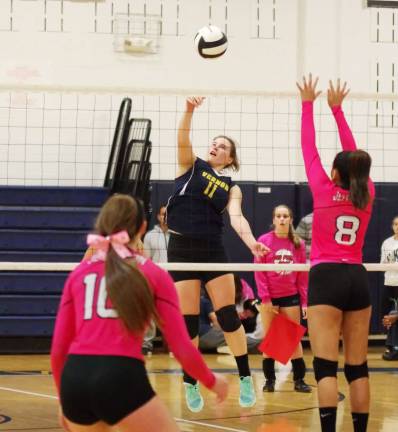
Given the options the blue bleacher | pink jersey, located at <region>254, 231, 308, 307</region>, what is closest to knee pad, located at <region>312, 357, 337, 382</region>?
pink jersey, located at <region>254, 231, 308, 307</region>

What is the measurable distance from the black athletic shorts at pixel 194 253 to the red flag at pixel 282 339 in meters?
1.30

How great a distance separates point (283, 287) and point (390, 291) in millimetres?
3482

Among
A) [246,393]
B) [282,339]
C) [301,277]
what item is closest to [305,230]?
[301,277]

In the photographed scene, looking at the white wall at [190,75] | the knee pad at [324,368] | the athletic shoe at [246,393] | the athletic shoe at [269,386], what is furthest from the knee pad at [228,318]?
the white wall at [190,75]

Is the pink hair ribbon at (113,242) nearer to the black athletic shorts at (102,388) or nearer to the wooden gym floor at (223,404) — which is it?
the black athletic shorts at (102,388)

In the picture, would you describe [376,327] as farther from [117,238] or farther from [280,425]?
[117,238]

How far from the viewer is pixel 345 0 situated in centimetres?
1362

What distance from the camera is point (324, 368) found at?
5805 mm

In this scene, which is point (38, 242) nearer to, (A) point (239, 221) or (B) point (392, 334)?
(B) point (392, 334)

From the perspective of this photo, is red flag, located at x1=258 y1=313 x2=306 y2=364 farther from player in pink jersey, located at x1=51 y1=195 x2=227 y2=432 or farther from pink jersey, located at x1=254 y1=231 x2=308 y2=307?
player in pink jersey, located at x1=51 y1=195 x2=227 y2=432

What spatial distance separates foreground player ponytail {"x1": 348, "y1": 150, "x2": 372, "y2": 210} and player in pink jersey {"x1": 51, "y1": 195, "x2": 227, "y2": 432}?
2.15 metres

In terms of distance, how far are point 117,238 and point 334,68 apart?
10272 mm

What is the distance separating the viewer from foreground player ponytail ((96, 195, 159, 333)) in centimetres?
375

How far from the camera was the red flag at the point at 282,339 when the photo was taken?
835 centimetres
